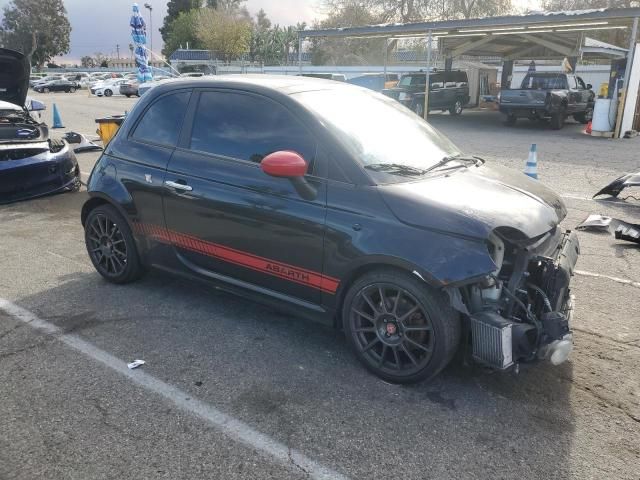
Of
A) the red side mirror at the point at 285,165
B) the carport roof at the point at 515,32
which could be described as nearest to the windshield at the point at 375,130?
the red side mirror at the point at 285,165

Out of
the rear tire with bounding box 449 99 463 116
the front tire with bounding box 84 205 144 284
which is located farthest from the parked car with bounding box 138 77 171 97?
the rear tire with bounding box 449 99 463 116

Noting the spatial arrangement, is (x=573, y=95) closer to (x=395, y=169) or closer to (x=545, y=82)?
(x=545, y=82)

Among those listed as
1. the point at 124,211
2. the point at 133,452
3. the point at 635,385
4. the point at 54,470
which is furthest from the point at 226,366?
the point at 635,385

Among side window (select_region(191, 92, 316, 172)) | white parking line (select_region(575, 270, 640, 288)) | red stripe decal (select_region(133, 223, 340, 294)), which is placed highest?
side window (select_region(191, 92, 316, 172))

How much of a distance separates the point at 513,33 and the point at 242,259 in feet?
68.9

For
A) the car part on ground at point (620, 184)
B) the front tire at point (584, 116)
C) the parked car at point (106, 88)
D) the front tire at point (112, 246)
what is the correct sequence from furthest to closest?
the parked car at point (106, 88) → the front tire at point (584, 116) → the car part on ground at point (620, 184) → the front tire at point (112, 246)

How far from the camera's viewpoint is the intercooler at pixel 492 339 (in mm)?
2893

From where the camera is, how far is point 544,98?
1791 cm

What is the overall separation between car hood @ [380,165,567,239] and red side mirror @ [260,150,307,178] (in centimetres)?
51

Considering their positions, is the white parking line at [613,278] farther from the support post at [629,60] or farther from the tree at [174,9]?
the tree at [174,9]

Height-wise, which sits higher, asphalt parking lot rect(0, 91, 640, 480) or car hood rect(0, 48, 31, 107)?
car hood rect(0, 48, 31, 107)

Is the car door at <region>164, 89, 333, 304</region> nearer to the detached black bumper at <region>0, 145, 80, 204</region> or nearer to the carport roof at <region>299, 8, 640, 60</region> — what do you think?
the detached black bumper at <region>0, 145, 80, 204</region>

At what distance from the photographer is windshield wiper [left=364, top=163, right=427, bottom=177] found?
134 inches

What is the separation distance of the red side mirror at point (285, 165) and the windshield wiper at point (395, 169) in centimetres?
41
